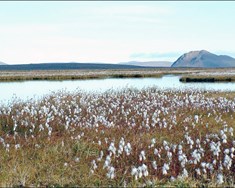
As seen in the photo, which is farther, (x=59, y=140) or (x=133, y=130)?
(x=133, y=130)

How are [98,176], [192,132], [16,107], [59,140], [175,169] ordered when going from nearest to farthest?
[98,176]
[175,169]
[59,140]
[192,132]
[16,107]

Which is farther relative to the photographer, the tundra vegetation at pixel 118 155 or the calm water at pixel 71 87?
the calm water at pixel 71 87

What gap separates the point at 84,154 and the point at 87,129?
10.1 feet

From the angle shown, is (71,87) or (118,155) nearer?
(118,155)

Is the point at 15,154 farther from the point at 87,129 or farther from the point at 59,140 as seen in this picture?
the point at 87,129

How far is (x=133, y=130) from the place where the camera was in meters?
14.6

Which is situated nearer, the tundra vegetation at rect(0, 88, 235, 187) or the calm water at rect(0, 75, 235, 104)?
the tundra vegetation at rect(0, 88, 235, 187)

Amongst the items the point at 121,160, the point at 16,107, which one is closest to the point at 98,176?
the point at 121,160

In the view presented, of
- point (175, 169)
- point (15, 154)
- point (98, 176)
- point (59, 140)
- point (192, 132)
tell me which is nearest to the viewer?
point (98, 176)

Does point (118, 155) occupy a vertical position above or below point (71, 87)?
above

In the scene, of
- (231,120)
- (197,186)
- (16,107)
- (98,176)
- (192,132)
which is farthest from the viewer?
(16,107)

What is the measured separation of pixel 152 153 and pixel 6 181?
4363 mm

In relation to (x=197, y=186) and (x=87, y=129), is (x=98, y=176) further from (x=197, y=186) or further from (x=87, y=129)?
(x=87, y=129)

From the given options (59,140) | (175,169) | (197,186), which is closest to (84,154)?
(59,140)
